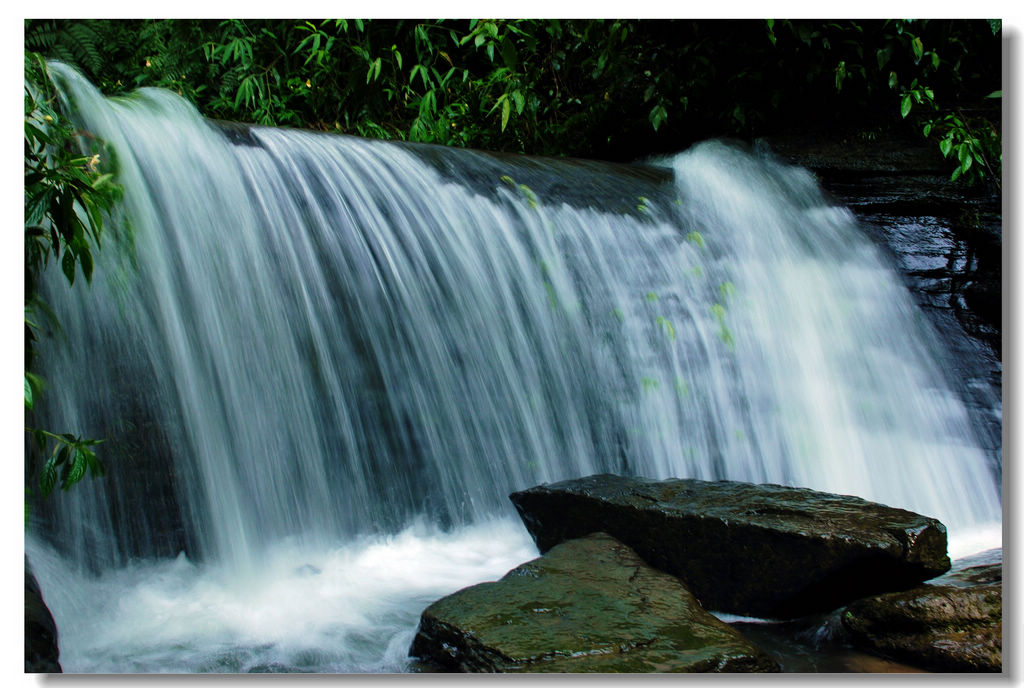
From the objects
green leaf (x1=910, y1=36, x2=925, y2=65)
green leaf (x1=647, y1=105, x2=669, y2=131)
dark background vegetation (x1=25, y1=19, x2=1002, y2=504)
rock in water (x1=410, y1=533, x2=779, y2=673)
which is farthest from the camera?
green leaf (x1=647, y1=105, x2=669, y2=131)

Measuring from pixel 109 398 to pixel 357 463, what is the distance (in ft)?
2.14

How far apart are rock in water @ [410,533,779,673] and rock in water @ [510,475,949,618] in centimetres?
17

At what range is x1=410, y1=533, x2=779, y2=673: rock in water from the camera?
1585 millimetres

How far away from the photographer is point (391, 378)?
253cm

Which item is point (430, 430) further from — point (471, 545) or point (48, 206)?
point (48, 206)

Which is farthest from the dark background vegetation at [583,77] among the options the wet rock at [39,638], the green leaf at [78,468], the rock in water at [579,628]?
the rock in water at [579,628]

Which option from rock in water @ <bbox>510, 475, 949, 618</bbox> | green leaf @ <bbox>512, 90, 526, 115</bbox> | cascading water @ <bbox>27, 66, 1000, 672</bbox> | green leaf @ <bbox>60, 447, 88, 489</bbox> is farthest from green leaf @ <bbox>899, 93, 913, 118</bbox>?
green leaf @ <bbox>60, 447, 88, 489</bbox>

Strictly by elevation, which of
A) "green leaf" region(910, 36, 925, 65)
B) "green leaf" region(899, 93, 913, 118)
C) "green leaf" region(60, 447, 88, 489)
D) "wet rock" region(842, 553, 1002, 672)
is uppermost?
"green leaf" region(910, 36, 925, 65)

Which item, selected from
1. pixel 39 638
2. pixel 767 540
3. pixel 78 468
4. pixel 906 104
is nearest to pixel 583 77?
pixel 906 104

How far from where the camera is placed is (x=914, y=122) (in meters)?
4.08

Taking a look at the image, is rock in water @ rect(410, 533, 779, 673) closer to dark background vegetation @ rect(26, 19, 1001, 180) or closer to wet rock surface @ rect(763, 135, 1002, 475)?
wet rock surface @ rect(763, 135, 1002, 475)

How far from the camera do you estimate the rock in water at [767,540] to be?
194 cm

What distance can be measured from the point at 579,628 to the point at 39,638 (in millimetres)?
1037

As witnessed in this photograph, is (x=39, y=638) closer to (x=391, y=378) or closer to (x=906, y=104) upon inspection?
(x=391, y=378)
